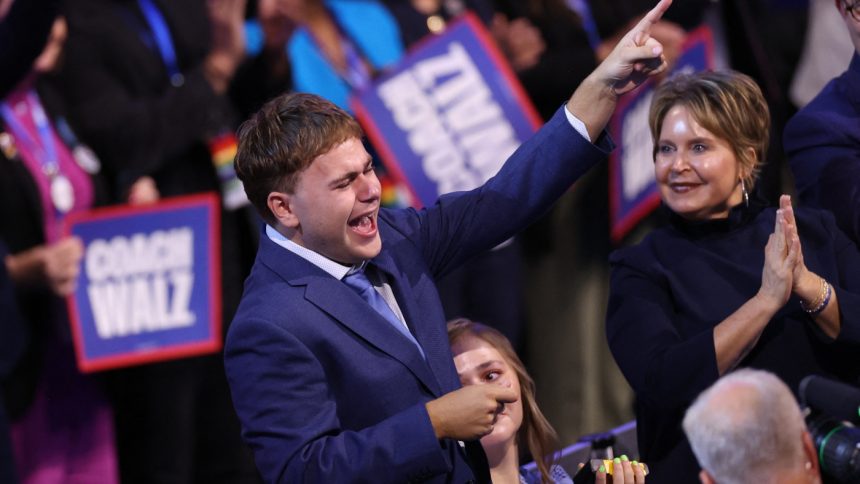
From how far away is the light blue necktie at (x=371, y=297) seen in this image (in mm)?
2623

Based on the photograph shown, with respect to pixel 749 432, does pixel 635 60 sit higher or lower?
higher

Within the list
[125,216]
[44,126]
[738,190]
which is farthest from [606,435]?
[44,126]

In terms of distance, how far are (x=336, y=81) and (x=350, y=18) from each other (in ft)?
0.86

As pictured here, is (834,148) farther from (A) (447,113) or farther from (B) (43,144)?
(B) (43,144)

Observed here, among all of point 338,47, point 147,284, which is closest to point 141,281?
point 147,284

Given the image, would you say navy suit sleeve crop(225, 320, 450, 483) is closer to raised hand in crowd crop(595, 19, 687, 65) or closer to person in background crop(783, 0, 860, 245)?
person in background crop(783, 0, 860, 245)

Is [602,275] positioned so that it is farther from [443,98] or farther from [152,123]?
[152,123]

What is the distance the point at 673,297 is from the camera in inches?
116

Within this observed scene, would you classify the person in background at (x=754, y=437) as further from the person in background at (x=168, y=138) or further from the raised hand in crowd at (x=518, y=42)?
the raised hand in crowd at (x=518, y=42)

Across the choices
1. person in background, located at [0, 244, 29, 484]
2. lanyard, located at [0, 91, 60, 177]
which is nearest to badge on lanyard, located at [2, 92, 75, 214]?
lanyard, located at [0, 91, 60, 177]

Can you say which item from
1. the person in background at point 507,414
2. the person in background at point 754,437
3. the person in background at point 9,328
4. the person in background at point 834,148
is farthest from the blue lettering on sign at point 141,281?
the person in background at point 754,437

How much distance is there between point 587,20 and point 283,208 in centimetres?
289

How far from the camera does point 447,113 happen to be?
15.0 feet

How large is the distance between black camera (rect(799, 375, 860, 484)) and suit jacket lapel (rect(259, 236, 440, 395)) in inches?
29.3
